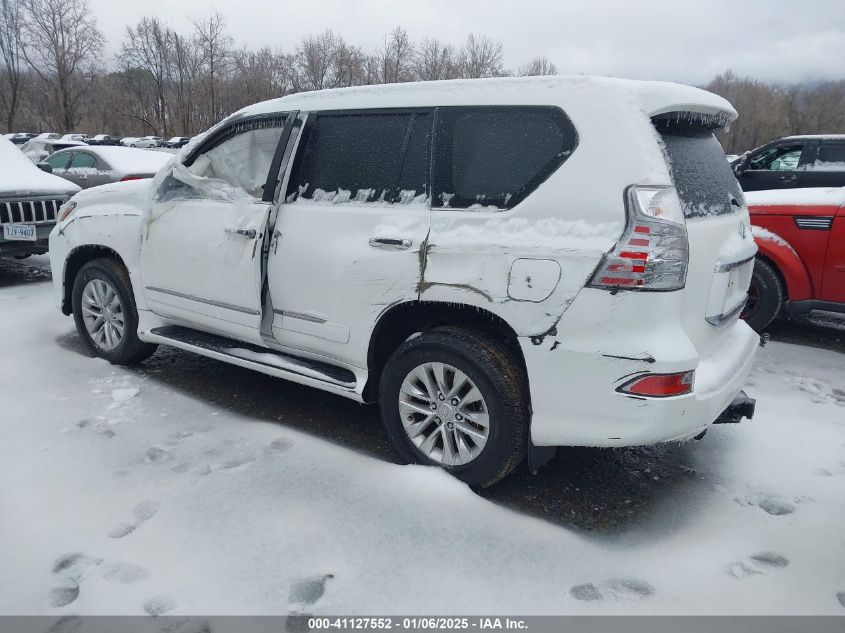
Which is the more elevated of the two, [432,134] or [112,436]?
[432,134]

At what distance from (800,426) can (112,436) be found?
3918 millimetres

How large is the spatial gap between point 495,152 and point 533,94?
29cm

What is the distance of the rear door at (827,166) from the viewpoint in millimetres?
8516

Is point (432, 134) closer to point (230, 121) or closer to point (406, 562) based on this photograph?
point (230, 121)

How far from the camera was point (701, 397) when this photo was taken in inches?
99.5

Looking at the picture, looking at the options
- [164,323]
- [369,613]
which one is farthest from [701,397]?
[164,323]

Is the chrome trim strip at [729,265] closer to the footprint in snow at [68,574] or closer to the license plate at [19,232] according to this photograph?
the footprint in snow at [68,574]

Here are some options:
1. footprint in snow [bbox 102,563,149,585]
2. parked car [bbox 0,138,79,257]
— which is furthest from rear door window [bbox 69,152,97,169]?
footprint in snow [bbox 102,563,149,585]

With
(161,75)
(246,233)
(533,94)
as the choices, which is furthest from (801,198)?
(161,75)

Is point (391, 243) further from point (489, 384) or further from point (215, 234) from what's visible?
point (215, 234)

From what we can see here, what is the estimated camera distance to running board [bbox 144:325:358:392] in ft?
10.6

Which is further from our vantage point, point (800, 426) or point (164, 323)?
point (164, 323)

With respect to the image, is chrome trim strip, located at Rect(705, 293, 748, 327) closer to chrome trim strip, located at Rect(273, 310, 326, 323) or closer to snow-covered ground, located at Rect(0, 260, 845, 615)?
snow-covered ground, located at Rect(0, 260, 845, 615)

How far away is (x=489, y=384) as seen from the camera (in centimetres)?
270
